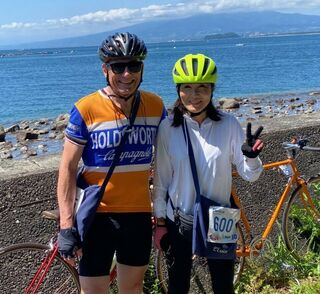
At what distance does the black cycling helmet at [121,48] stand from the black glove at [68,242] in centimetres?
102

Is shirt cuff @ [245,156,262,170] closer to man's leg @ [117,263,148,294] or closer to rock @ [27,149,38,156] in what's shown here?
man's leg @ [117,263,148,294]

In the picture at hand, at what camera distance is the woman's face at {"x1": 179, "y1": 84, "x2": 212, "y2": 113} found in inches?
123

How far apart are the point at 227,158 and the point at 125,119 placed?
668mm

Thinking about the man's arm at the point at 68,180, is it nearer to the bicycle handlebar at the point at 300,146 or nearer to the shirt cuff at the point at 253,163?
the shirt cuff at the point at 253,163

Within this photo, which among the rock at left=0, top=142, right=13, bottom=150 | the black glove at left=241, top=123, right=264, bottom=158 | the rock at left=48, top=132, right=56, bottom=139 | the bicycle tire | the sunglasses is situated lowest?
the rock at left=48, top=132, right=56, bottom=139

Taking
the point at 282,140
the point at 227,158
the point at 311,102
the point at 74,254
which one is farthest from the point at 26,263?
the point at 311,102

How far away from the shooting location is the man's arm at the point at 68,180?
2.93m

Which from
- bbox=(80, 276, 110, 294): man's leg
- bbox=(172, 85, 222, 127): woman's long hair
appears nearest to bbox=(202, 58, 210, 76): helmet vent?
bbox=(172, 85, 222, 127): woman's long hair

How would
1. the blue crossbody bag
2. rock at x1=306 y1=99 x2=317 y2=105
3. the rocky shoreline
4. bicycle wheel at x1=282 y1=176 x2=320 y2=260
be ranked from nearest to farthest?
the blue crossbody bag < bicycle wheel at x1=282 y1=176 x2=320 y2=260 < the rocky shoreline < rock at x1=306 y1=99 x2=317 y2=105

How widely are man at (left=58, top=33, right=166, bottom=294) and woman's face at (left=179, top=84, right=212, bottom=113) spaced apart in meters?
0.19

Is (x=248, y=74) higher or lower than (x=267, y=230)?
lower

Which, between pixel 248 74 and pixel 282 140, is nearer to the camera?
pixel 282 140

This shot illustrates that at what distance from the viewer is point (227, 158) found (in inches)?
125

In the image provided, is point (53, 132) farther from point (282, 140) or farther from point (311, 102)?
point (282, 140)
